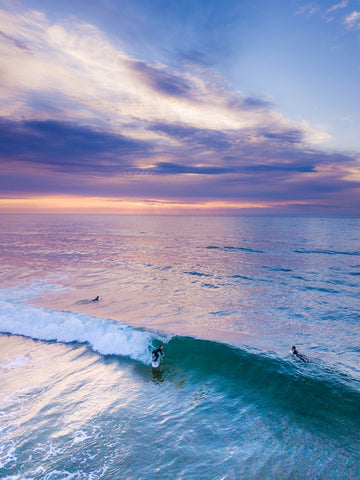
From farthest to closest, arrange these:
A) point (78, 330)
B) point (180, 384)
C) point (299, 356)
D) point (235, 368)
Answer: point (78, 330) < point (299, 356) < point (235, 368) < point (180, 384)

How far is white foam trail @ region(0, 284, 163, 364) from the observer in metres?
16.6

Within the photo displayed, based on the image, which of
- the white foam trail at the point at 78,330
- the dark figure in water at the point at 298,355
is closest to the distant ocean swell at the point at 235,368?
the white foam trail at the point at 78,330

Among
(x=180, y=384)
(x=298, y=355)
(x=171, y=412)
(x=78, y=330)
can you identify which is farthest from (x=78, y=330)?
(x=298, y=355)

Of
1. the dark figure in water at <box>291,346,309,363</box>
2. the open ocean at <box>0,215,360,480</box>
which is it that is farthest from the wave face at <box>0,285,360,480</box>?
the dark figure in water at <box>291,346,309,363</box>

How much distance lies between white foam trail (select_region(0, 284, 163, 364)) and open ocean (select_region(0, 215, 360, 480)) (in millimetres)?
90

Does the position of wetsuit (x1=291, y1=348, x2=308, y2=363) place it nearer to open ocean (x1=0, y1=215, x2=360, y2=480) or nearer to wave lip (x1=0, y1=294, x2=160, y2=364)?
open ocean (x1=0, y1=215, x2=360, y2=480)

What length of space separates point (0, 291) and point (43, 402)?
71.2ft

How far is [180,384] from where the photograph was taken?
43.2ft

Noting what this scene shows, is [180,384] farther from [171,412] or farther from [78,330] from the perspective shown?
[78,330]

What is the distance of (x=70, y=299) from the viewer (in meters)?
26.0

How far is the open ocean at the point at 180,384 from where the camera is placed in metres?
8.49

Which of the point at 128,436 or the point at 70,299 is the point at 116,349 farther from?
the point at 70,299

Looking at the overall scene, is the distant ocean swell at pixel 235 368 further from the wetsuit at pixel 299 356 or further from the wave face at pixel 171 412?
the wetsuit at pixel 299 356

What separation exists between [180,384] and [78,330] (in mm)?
9018
